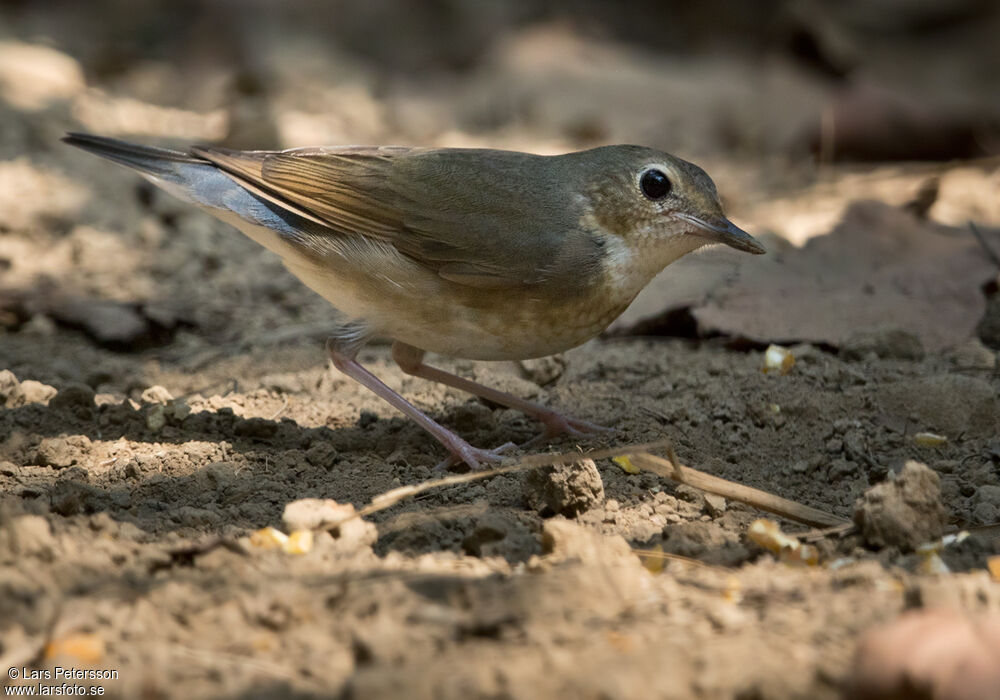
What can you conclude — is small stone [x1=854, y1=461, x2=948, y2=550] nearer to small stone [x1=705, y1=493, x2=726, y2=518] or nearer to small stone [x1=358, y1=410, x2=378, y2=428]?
small stone [x1=705, y1=493, x2=726, y2=518]

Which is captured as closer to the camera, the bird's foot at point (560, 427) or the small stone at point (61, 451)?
the small stone at point (61, 451)

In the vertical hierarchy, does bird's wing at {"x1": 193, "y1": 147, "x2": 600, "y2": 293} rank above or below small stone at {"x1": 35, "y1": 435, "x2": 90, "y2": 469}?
above

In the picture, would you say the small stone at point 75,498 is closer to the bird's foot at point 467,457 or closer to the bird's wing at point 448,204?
the bird's foot at point 467,457

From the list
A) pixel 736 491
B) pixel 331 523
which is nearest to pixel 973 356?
pixel 736 491

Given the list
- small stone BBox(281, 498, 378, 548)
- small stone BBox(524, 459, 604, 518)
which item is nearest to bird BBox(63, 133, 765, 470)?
small stone BBox(524, 459, 604, 518)

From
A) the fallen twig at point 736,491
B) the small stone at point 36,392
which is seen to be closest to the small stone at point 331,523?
the fallen twig at point 736,491

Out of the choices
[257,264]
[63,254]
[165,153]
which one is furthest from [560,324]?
[63,254]
